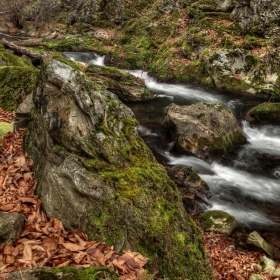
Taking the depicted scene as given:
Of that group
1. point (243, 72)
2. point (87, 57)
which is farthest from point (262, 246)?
point (87, 57)

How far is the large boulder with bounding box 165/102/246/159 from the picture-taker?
30.5ft

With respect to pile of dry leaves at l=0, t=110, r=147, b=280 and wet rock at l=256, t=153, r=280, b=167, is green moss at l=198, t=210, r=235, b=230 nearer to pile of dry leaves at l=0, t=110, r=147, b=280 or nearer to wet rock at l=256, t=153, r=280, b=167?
pile of dry leaves at l=0, t=110, r=147, b=280

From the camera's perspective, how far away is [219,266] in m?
4.86

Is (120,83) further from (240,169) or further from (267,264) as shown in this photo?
(267,264)

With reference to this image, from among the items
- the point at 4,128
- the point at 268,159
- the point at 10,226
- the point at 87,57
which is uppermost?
the point at 87,57

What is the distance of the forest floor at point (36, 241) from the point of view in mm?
2416

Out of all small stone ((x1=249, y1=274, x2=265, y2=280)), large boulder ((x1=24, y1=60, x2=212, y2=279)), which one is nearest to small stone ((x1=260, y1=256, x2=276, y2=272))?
small stone ((x1=249, y1=274, x2=265, y2=280))

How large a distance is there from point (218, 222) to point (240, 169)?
380cm

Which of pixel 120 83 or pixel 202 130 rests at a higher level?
pixel 120 83

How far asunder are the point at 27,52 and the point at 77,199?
10.8 m

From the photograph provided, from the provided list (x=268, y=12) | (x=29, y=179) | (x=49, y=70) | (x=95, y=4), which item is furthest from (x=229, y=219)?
(x=95, y=4)

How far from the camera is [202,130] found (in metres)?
9.34

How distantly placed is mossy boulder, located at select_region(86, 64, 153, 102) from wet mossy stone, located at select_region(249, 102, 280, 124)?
604cm

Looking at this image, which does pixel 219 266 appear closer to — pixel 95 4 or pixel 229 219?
pixel 229 219
